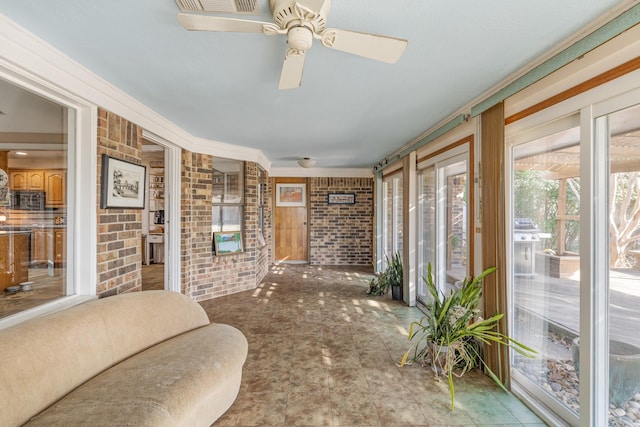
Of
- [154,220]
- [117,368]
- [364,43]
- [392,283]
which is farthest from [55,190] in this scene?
[154,220]

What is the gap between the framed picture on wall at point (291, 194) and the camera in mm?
7170

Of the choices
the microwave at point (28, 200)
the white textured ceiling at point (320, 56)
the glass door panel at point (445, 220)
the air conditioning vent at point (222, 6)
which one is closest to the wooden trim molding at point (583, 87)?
the white textured ceiling at point (320, 56)

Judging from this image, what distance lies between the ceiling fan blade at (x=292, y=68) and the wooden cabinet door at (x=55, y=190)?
6.03ft

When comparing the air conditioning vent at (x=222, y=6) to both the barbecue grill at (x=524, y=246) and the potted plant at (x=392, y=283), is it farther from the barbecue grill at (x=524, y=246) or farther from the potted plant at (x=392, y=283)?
the potted plant at (x=392, y=283)

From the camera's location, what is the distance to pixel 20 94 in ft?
6.31

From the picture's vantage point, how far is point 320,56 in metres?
1.83

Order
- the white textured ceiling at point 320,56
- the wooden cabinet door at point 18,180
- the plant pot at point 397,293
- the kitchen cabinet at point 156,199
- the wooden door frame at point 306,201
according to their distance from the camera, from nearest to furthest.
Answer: the white textured ceiling at point 320,56 < the wooden cabinet door at point 18,180 < the plant pot at point 397,293 < the kitchen cabinet at point 156,199 < the wooden door frame at point 306,201

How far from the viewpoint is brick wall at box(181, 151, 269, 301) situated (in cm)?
396

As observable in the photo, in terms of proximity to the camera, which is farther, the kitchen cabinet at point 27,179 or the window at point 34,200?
the kitchen cabinet at point 27,179

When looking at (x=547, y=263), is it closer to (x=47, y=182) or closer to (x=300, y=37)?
(x=300, y=37)

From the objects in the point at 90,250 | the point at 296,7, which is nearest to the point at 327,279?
the point at 90,250

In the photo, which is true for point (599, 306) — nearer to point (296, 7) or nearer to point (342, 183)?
point (296, 7)

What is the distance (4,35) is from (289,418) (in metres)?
2.63

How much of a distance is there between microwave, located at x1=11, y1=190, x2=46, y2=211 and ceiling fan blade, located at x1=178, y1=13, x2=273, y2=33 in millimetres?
1910
